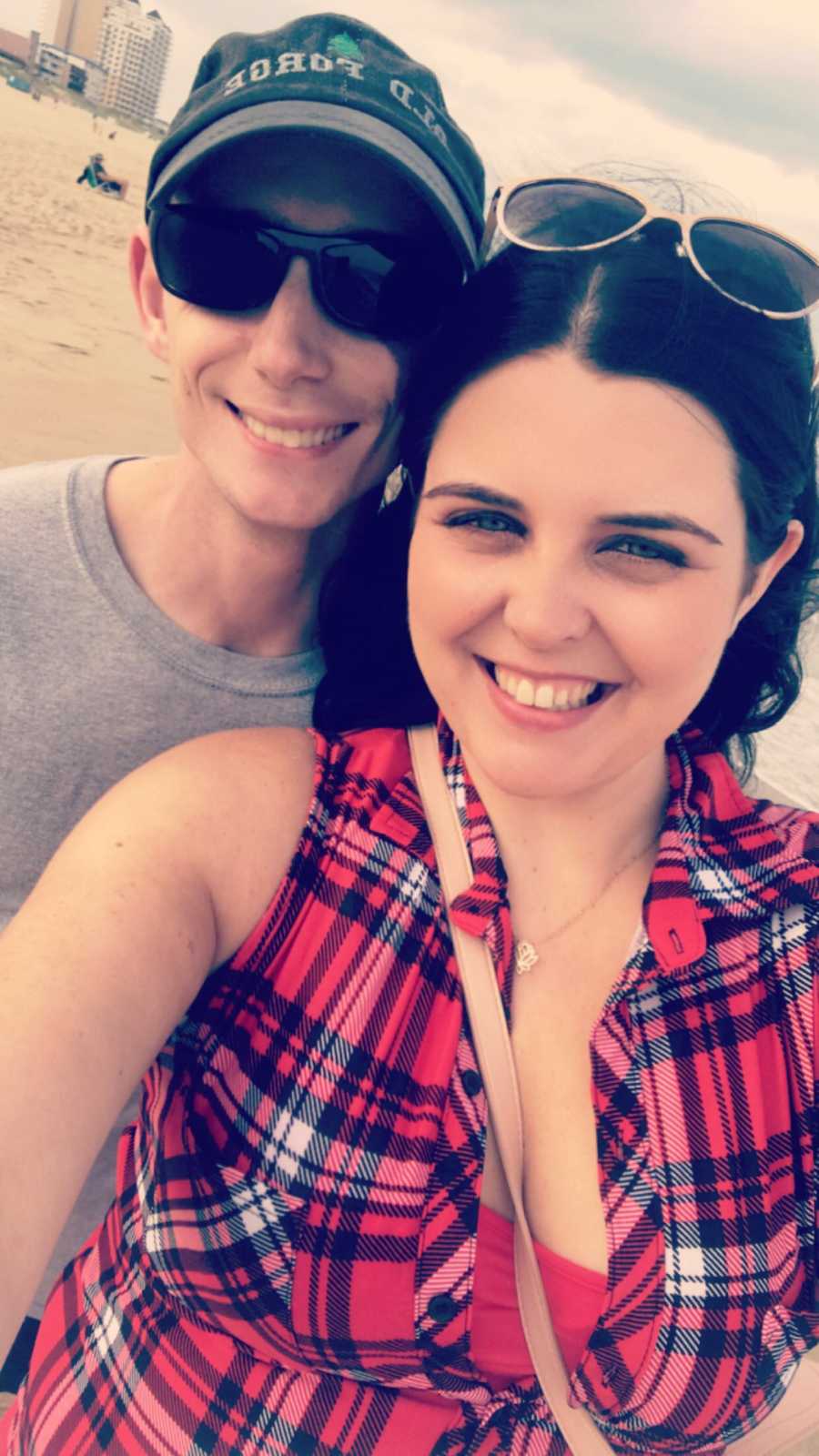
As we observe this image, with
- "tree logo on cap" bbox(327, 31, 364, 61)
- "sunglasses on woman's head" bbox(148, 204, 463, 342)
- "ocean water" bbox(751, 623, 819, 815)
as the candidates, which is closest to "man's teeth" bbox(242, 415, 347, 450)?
"sunglasses on woman's head" bbox(148, 204, 463, 342)

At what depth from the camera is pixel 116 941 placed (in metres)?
1.36

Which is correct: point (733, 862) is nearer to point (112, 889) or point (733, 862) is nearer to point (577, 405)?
point (577, 405)

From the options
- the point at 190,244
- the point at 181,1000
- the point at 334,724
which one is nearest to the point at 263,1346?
the point at 181,1000

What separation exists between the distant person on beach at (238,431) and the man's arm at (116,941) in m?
0.54

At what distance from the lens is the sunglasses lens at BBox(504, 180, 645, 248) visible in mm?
1562

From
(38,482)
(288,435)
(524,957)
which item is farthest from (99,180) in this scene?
(524,957)

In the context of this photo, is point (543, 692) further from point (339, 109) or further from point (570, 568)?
point (339, 109)

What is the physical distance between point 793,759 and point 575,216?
5.40m

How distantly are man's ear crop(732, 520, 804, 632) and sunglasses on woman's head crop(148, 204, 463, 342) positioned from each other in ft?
2.28

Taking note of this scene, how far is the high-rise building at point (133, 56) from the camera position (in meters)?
98.4

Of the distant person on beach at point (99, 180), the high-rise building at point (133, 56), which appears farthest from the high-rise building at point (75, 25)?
the distant person on beach at point (99, 180)

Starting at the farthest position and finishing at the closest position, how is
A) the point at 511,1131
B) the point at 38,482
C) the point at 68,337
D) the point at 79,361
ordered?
the point at 68,337 < the point at 79,361 < the point at 38,482 < the point at 511,1131

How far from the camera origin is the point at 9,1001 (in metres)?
1.27

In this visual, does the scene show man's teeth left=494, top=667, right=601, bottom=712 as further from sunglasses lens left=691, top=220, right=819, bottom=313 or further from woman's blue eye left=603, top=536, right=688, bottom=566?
sunglasses lens left=691, top=220, right=819, bottom=313
